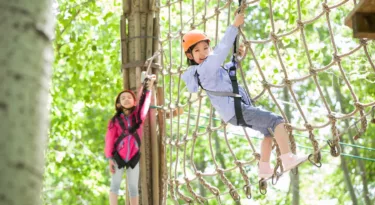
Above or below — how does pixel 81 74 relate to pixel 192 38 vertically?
below

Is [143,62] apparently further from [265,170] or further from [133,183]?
[265,170]

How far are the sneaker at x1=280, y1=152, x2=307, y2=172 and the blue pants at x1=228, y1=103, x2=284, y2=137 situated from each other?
121 mm

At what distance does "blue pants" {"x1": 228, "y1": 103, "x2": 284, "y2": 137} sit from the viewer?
3.01 m

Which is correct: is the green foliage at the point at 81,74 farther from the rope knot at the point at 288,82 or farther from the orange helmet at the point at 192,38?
the rope knot at the point at 288,82

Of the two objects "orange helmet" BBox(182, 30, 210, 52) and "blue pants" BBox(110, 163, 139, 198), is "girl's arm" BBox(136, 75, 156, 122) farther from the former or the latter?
"orange helmet" BBox(182, 30, 210, 52)

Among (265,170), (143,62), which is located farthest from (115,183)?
(265,170)

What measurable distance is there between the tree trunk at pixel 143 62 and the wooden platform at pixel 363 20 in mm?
1960

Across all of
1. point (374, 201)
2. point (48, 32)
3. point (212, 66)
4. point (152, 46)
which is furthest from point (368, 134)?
point (48, 32)

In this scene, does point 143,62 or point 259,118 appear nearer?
point 259,118

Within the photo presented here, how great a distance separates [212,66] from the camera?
2938 mm

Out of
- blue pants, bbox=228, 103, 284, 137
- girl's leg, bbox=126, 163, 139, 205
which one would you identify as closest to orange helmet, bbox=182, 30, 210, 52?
blue pants, bbox=228, 103, 284, 137

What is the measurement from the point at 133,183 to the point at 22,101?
319 centimetres

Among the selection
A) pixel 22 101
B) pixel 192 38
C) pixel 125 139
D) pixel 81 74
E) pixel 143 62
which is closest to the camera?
pixel 22 101

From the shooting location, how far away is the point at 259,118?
9.89ft
